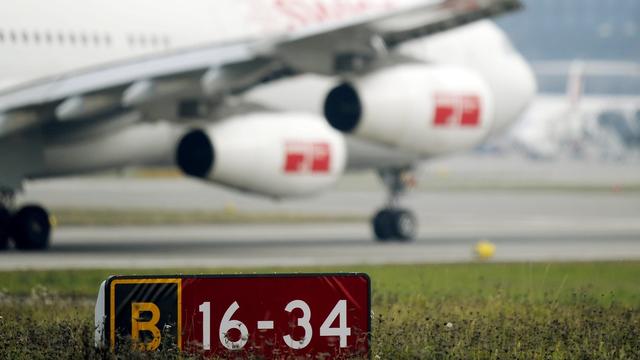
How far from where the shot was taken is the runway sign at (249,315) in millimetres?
11578

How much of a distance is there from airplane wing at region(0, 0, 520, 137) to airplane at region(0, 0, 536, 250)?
3cm

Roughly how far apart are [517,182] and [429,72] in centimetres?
4155

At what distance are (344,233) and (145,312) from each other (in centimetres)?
2381

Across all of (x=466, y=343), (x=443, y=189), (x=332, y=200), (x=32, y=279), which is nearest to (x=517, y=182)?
(x=443, y=189)

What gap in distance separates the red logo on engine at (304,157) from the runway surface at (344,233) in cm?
157

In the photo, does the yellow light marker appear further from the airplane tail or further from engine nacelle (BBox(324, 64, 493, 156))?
the airplane tail

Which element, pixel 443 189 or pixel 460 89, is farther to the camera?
pixel 443 189

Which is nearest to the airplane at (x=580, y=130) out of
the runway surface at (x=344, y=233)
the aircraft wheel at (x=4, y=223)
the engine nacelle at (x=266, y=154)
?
the runway surface at (x=344, y=233)

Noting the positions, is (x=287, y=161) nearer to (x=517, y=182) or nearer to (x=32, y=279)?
(x=32, y=279)

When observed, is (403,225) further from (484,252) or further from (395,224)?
(484,252)

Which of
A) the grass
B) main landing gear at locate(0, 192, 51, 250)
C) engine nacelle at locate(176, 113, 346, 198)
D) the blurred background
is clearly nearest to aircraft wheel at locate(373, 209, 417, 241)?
the blurred background

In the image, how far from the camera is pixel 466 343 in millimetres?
13469

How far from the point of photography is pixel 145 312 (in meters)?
11.6

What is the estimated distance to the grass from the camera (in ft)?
43.0
